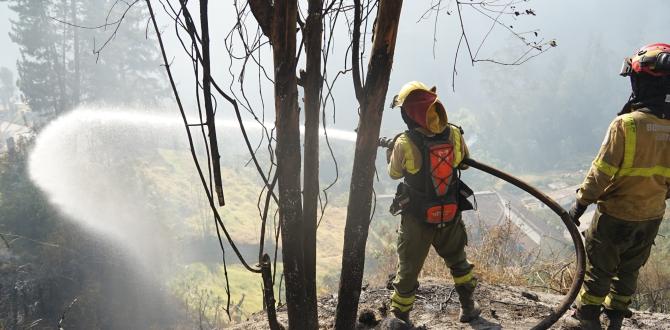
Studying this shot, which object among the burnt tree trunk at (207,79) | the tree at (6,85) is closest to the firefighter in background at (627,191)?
the burnt tree trunk at (207,79)

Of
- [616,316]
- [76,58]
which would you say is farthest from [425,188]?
[76,58]

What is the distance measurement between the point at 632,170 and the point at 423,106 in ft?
4.50

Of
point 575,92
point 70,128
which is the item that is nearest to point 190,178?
point 70,128

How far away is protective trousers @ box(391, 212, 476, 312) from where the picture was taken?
3.02 m

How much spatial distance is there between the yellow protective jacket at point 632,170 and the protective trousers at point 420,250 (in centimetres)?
88

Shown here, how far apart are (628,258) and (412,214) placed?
4.99 feet

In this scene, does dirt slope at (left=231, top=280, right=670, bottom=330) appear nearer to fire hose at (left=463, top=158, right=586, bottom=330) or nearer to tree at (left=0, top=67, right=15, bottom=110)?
fire hose at (left=463, top=158, right=586, bottom=330)

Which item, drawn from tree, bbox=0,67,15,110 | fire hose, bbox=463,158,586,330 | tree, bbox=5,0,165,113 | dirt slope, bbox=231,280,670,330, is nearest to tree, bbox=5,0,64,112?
tree, bbox=5,0,165,113

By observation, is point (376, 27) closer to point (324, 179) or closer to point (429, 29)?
point (324, 179)

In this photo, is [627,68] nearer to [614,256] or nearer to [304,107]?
[614,256]

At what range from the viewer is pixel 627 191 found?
2791 mm

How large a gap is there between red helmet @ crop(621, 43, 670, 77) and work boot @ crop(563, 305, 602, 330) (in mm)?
1623

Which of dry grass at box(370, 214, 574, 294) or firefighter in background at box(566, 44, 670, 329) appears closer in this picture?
firefighter in background at box(566, 44, 670, 329)

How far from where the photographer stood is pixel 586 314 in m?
3.08
